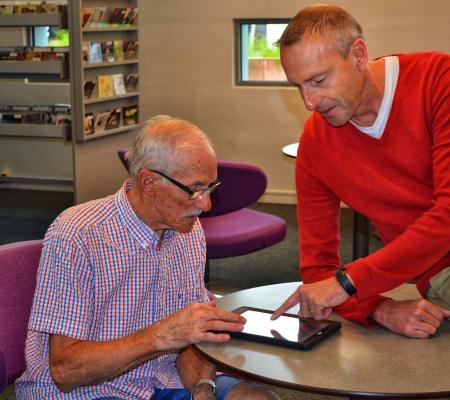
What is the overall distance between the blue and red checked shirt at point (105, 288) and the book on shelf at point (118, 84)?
15.2 ft

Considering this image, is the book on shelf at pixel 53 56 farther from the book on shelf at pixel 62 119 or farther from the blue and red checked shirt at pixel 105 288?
the blue and red checked shirt at pixel 105 288

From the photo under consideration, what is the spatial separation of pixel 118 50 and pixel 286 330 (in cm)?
515

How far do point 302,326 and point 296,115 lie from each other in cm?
531

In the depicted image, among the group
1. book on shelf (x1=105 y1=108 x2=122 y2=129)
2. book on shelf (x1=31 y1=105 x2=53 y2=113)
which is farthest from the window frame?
book on shelf (x1=31 y1=105 x2=53 y2=113)

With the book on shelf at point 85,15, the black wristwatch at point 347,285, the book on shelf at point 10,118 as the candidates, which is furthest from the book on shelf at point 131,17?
the black wristwatch at point 347,285

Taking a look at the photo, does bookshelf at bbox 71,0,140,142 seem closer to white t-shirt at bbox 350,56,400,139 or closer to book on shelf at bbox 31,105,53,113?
book on shelf at bbox 31,105,53,113

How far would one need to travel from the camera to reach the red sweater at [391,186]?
1.99 metres

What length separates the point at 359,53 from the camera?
A: 2.06 m

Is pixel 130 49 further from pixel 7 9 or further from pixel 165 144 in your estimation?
pixel 165 144

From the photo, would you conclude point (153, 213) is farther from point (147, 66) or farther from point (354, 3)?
point (147, 66)

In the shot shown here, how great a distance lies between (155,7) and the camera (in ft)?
24.7

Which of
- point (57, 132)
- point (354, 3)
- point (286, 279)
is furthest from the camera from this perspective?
point (354, 3)

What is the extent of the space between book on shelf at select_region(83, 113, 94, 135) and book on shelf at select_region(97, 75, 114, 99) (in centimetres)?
20

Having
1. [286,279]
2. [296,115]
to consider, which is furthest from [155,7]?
[286,279]
